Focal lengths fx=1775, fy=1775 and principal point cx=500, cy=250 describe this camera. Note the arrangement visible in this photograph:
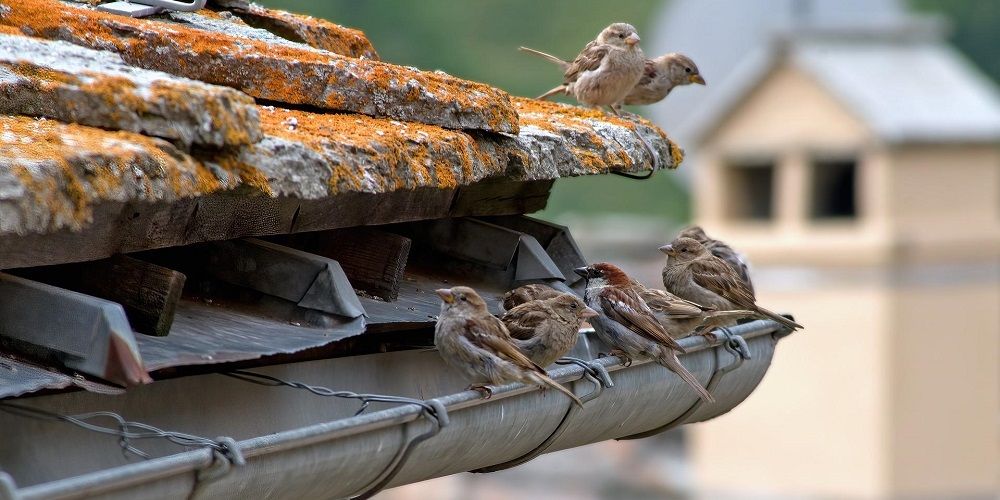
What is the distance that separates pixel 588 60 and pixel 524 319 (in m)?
2.55

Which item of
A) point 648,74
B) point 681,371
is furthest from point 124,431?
point 648,74

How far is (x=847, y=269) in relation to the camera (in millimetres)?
34156

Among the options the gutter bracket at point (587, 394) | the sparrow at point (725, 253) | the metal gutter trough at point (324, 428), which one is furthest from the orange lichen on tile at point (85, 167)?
the sparrow at point (725, 253)

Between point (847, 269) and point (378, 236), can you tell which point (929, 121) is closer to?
point (847, 269)

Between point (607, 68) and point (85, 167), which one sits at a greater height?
point (607, 68)

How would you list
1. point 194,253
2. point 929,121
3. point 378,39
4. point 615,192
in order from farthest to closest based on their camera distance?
1. point 615,192
2. point 378,39
3. point 929,121
4. point 194,253

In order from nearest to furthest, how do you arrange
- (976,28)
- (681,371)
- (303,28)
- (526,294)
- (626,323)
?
1. (681,371)
2. (526,294)
3. (303,28)
4. (626,323)
5. (976,28)

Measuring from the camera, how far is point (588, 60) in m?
7.30

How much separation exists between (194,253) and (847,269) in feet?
101

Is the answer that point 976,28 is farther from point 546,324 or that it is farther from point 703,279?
point 546,324

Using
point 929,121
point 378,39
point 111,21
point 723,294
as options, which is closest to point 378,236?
point 111,21

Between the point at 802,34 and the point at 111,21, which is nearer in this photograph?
the point at 111,21

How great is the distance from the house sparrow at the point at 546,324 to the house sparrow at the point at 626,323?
17 centimetres

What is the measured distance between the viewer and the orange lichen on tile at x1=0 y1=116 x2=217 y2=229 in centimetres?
320
